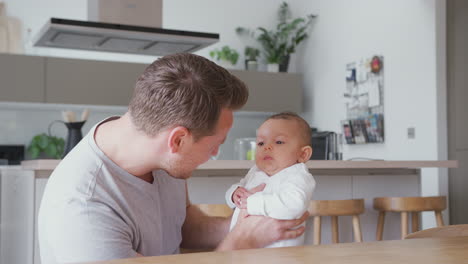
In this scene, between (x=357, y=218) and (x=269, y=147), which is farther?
(x=357, y=218)

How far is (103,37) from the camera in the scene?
3.69 m

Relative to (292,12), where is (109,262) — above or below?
below

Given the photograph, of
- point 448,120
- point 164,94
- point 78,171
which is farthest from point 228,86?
point 448,120

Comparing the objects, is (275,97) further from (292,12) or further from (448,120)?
(448,120)

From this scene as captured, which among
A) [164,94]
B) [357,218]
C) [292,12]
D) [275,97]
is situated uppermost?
[292,12]

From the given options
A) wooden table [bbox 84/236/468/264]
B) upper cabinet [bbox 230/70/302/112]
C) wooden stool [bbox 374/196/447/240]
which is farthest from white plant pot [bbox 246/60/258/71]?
wooden table [bbox 84/236/468/264]

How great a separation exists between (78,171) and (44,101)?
396 centimetres

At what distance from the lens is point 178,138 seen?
3.96ft

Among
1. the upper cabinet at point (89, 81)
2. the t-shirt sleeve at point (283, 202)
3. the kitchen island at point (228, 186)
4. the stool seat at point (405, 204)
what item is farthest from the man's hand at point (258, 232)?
the upper cabinet at point (89, 81)

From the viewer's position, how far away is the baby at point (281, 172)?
5.37 feet

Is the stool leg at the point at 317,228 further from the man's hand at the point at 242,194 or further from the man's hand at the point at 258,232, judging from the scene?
the man's hand at the point at 258,232

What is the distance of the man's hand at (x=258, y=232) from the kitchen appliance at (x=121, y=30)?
7.41 feet

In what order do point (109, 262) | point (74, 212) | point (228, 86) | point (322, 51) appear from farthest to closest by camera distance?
point (322, 51) → point (228, 86) → point (74, 212) → point (109, 262)

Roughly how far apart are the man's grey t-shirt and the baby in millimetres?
435
